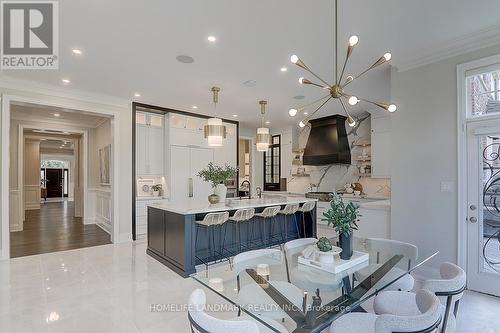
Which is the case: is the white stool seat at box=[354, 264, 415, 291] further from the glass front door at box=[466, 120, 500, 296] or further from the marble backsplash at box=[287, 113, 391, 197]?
the marble backsplash at box=[287, 113, 391, 197]

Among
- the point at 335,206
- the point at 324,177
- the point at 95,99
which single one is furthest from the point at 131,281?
the point at 324,177

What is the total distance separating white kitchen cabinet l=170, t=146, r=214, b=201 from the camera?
6.44m

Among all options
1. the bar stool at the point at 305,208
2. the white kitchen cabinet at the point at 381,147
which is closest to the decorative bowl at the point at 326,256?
the bar stool at the point at 305,208

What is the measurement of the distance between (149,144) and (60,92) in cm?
202

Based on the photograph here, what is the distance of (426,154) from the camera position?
358 centimetres

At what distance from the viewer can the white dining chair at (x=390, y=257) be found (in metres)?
2.04

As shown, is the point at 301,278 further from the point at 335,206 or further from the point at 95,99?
the point at 95,99

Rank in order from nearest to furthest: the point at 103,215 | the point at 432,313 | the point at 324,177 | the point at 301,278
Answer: the point at 432,313 < the point at 301,278 < the point at 103,215 < the point at 324,177

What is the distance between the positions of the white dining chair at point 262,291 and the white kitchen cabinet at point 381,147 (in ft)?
15.7

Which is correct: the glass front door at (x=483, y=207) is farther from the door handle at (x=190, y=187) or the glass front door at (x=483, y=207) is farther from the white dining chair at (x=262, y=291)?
the door handle at (x=190, y=187)

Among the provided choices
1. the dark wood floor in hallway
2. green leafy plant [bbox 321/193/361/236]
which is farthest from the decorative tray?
the dark wood floor in hallway

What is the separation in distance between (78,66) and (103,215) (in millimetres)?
4571

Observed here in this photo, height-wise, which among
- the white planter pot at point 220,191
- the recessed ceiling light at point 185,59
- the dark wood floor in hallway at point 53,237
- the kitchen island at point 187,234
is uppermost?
the recessed ceiling light at point 185,59

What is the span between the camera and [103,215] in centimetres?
725
